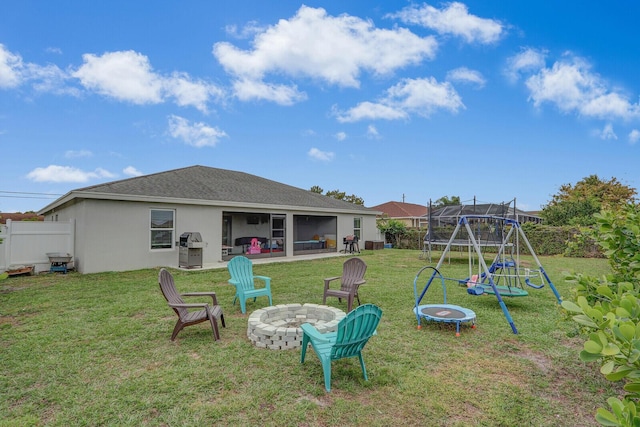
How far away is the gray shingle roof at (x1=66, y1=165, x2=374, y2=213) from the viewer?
452 inches

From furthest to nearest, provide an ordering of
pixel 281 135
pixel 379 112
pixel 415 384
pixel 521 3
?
1. pixel 281 135
2. pixel 379 112
3. pixel 521 3
4. pixel 415 384

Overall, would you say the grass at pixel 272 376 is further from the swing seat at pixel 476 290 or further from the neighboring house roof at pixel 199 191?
the neighboring house roof at pixel 199 191

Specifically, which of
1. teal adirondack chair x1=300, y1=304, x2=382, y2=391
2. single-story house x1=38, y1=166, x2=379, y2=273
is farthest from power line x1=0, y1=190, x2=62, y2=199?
teal adirondack chair x1=300, y1=304, x2=382, y2=391

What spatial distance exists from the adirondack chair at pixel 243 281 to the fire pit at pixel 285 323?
1058 mm

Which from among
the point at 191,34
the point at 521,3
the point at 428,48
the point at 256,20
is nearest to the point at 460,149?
the point at 428,48

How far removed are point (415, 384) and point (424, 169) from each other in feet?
76.6

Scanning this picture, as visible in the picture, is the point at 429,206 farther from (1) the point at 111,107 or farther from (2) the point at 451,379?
(1) the point at 111,107

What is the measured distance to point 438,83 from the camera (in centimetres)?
1525

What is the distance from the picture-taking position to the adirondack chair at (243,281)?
613 centimetres

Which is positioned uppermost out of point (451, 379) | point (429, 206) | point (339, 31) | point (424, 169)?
point (339, 31)

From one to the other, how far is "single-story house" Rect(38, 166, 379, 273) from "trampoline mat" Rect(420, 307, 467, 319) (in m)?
8.58

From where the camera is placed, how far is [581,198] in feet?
95.5

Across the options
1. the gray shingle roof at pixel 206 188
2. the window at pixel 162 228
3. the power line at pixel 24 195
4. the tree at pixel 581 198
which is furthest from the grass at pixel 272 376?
the power line at pixel 24 195

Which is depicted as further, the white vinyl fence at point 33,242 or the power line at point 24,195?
the power line at point 24,195
